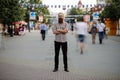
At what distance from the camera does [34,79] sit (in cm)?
1147

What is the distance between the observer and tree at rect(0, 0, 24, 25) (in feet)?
162

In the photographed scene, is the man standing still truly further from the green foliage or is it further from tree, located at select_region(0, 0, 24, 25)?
the green foliage

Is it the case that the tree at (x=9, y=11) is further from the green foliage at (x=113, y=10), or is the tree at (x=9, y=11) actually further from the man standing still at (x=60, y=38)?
the man standing still at (x=60, y=38)

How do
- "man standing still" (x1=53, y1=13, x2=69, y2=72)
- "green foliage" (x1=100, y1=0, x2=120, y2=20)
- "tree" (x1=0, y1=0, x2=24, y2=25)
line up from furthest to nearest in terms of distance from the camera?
"green foliage" (x1=100, y1=0, x2=120, y2=20) → "tree" (x1=0, y1=0, x2=24, y2=25) → "man standing still" (x1=53, y1=13, x2=69, y2=72)

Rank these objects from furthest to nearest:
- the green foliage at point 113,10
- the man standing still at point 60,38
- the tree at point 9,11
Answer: the green foliage at point 113,10, the tree at point 9,11, the man standing still at point 60,38

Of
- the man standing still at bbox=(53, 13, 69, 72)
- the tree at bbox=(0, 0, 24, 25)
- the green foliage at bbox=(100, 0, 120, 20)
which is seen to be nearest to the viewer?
the man standing still at bbox=(53, 13, 69, 72)

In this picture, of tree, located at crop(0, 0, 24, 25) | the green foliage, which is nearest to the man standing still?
tree, located at crop(0, 0, 24, 25)

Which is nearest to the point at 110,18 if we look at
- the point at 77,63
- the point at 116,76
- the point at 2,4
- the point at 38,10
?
the point at 2,4

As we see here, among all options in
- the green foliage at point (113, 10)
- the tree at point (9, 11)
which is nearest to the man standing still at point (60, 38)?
the tree at point (9, 11)

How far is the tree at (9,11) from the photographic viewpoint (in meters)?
49.5

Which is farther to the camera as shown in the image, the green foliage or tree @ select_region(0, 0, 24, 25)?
the green foliage

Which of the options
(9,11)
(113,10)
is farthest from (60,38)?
(113,10)

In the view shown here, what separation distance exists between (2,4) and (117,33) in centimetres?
1575

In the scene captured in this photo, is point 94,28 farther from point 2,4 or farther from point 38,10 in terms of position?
point 38,10
